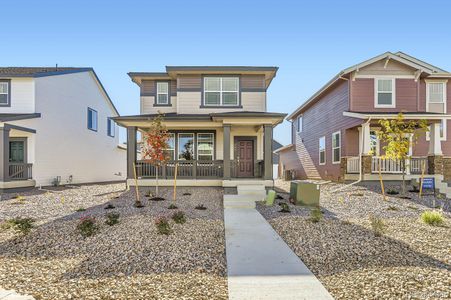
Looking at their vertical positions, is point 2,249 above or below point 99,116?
below

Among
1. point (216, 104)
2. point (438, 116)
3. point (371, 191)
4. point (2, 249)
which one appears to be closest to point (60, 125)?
point (216, 104)

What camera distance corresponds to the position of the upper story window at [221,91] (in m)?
17.2

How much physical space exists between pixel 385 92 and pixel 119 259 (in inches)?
674

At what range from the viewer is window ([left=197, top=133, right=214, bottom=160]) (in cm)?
1719

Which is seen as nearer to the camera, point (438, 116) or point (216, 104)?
point (438, 116)

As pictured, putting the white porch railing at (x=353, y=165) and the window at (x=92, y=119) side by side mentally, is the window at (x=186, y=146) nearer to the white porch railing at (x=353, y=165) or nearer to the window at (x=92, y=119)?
the white porch railing at (x=353, y=165)

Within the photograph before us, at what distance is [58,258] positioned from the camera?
542 centimetres

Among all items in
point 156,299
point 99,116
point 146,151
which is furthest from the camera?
point 99,116

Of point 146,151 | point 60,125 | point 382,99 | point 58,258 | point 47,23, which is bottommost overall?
point 58,258

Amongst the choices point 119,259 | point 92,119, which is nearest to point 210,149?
point 92,119

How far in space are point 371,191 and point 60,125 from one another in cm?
1874

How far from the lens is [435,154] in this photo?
1543 centimetres

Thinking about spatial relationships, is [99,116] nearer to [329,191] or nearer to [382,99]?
[329,191]

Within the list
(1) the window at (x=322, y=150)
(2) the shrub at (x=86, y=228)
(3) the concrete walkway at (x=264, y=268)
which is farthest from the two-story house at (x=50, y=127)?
(1) the window at (x=322, y=150)
